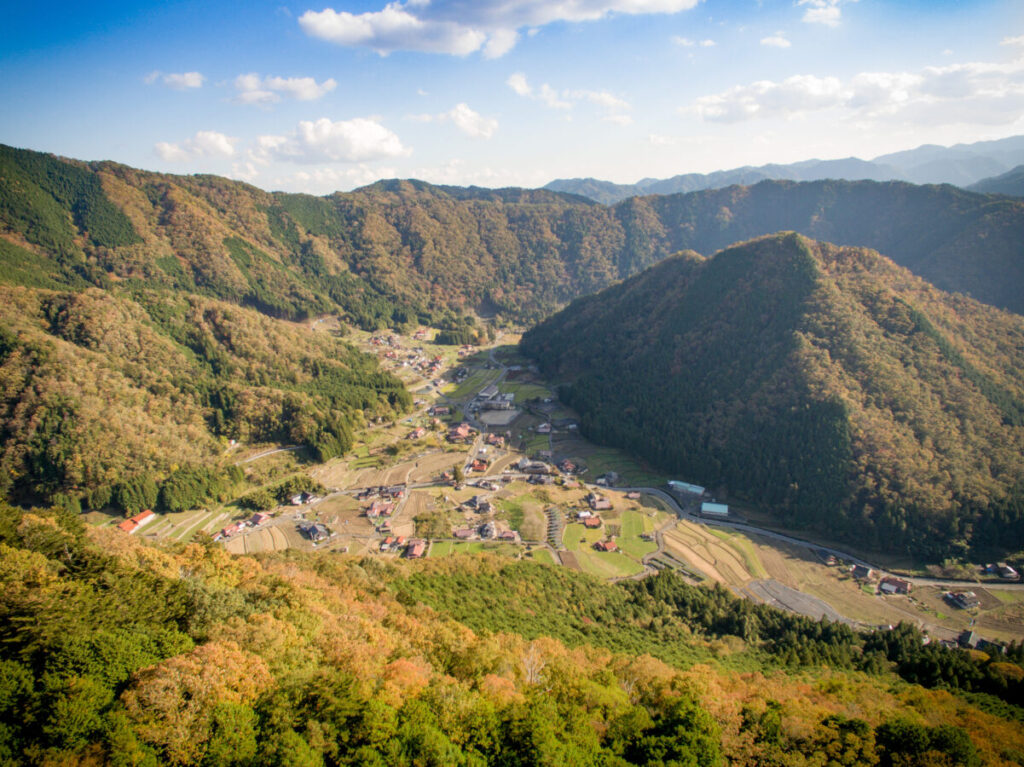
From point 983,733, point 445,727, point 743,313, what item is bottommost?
point 983,733

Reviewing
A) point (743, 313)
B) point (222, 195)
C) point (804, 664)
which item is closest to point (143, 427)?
point (804, 664)

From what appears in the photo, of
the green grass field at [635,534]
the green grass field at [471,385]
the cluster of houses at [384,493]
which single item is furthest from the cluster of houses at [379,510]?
the green grass field at [471,385]

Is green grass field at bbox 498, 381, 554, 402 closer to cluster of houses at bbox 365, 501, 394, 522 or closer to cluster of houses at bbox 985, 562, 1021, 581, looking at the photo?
cluster of houses at bbox 365, 501, 394, 522

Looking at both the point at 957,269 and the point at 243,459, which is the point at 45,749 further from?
the point at 957,269

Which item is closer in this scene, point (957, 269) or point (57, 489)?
point (57, 489)

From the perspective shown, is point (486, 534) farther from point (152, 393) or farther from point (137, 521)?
point (152, 393)
